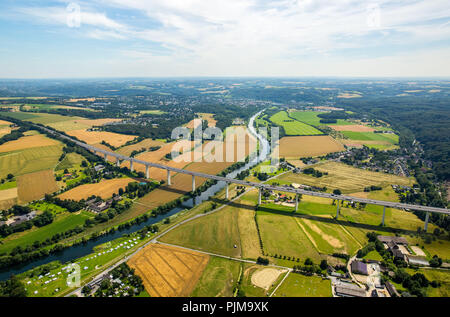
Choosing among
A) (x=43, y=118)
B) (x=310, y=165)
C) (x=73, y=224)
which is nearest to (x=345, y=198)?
(x=310, y=165)

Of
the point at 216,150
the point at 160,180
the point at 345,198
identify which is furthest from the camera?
the point at 216,150

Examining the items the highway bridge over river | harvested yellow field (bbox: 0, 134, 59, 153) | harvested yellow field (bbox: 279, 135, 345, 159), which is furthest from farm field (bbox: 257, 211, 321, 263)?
harvested yellow field (bbox: 0, 134, 59, 153)

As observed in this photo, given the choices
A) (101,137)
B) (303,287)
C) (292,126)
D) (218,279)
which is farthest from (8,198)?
(292,126)

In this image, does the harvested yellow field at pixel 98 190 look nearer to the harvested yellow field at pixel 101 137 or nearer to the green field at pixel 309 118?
the harvested yellow field at pixel 101 137

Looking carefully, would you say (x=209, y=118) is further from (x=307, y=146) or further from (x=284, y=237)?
(x=284, y=237)

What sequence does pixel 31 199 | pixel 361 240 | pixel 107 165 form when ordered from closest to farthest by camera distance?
pixel 361 240
pixel 31 199
pixel 107 165

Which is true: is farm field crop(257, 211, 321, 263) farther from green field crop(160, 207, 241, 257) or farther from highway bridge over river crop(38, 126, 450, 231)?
highway bridge over river crop(38, 126, 450, 231)

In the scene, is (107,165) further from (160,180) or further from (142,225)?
(142,225)
